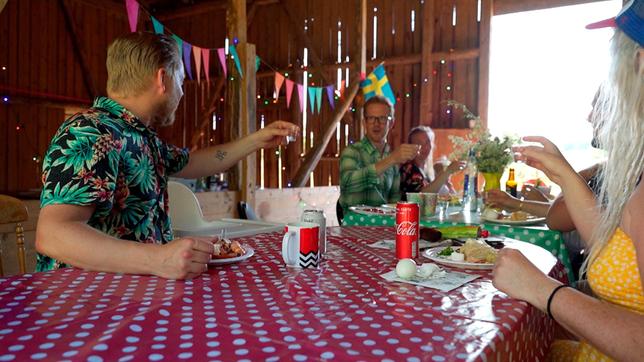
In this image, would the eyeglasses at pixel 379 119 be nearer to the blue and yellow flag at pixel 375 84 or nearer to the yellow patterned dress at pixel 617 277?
the yellow patterned dress at pixel 617 277

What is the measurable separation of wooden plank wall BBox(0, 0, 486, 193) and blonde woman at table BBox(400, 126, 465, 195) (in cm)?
257

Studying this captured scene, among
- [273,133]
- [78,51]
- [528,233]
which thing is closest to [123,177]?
[273,133]

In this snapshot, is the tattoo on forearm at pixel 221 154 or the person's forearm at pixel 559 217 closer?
the person's forearm at pixel 559 217

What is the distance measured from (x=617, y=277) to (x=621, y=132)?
1.09 ft

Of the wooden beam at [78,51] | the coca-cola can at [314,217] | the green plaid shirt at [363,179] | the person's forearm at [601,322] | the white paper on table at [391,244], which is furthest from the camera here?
the wooden beam at [78,51]

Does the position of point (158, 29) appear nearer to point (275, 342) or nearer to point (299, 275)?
point (299, 275)

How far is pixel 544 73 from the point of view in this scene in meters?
6.89

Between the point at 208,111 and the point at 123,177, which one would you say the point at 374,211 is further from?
the point at 208,111

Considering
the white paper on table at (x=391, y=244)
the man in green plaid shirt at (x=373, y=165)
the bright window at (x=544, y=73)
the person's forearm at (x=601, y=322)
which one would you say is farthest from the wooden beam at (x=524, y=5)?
the person's forearm at (x=601, y=322)

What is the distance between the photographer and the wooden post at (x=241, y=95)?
14.9 ft

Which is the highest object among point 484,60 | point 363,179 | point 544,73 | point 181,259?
point 484,60

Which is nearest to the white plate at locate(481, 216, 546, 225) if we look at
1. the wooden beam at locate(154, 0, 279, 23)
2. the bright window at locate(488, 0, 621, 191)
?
the bright window at locate(488, 0, 621, 191)

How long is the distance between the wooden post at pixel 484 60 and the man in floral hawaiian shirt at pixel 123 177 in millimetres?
5882

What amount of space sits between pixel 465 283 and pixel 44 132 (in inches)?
391
